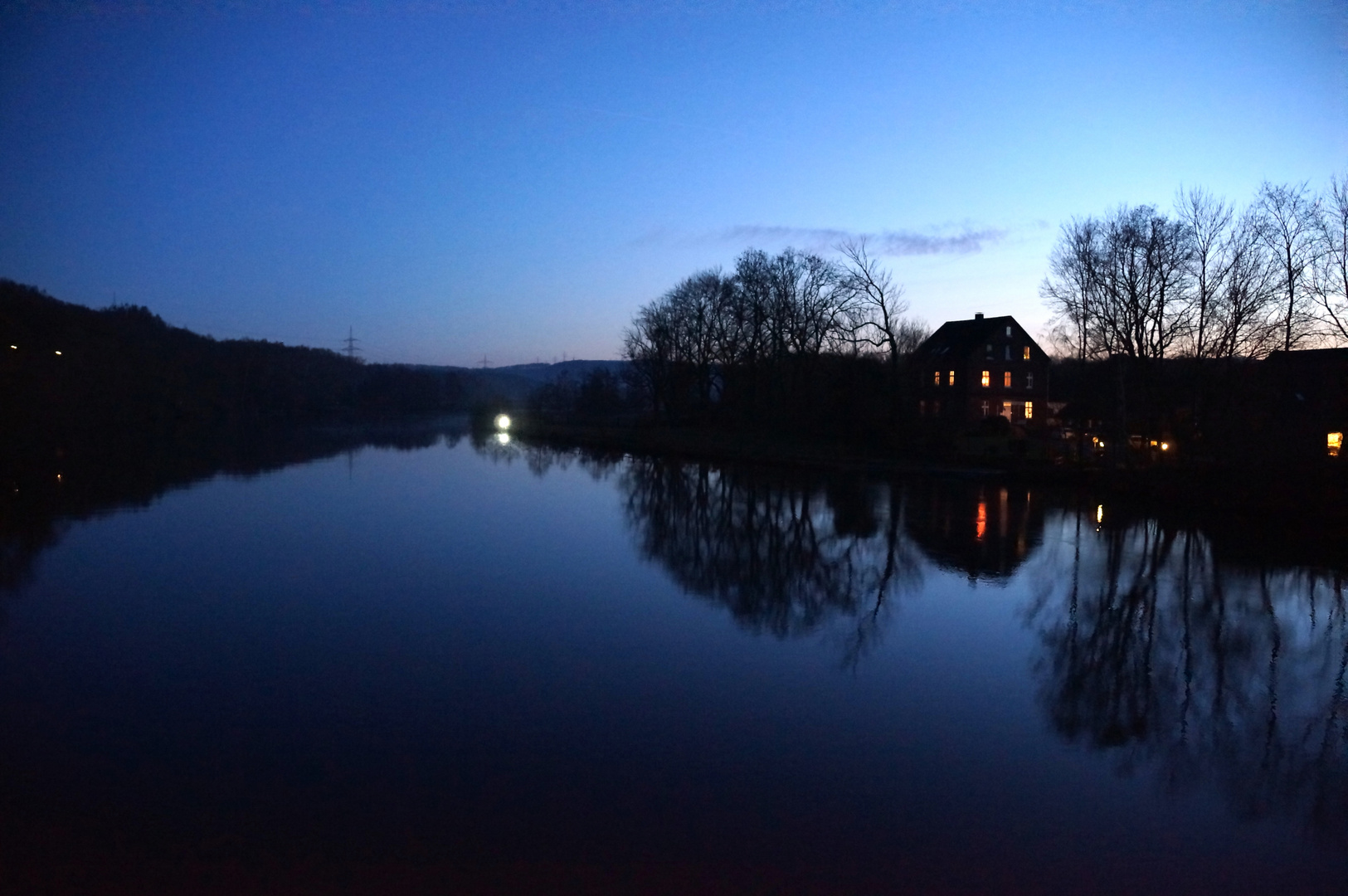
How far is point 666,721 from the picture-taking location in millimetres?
7426

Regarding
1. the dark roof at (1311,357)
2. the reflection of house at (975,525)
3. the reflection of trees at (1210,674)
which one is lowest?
the reflection of trees at (1210,674)

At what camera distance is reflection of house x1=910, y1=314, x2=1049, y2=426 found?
5234 centimetres

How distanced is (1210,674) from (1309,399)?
27.9m

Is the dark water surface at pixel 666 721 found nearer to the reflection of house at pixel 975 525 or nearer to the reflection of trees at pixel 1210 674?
the reflection of trees at pixel 1210 674

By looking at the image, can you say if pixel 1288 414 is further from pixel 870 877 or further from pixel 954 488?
pixel 870 877

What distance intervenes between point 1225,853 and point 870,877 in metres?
2.14

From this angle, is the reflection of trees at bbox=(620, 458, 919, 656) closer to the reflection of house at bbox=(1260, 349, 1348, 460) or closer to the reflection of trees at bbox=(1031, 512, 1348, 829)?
the reflection of trees at bbox=(1031, 512, 1348, 829)

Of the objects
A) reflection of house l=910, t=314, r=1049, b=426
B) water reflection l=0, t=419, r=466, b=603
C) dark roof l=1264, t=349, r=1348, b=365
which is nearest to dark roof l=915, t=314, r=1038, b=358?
reflection of house l=910, t=314, r=1049, b=426

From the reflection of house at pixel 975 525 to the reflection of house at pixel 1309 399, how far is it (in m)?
7.54

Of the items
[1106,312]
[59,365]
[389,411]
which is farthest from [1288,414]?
[389,411]

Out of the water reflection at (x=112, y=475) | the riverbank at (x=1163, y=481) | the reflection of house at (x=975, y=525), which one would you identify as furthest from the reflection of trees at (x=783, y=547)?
the water reflection at (x=112, y=475)

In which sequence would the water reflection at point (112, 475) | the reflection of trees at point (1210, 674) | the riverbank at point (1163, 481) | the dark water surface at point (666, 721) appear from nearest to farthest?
the dark water surface at point (666, 721) < the reflection of trees at point (1210, 674) < the water reflection at point (112, 475) < the riverbank at point (1163, 481)

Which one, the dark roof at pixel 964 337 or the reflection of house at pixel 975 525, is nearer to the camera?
the reflection of house at pixel 975 525

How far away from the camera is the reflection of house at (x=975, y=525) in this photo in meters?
15.6
